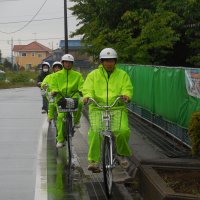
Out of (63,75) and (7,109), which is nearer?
(63,75)

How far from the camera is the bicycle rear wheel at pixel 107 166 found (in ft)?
23.5

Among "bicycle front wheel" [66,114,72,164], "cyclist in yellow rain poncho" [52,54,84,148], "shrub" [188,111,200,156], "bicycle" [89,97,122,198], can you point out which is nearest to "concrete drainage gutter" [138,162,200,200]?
"bicycle" [89,97,122,198]

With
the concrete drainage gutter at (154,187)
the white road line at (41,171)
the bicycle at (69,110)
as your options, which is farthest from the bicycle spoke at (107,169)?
the bicycle at (69,110)

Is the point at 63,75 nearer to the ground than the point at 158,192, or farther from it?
farther from it

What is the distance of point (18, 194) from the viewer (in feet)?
25.1

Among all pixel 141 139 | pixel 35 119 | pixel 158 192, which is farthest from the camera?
pixel 35 119

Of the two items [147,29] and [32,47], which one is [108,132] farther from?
[32,47]

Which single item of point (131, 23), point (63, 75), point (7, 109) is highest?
point (131, 23)

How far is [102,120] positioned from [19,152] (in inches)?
166

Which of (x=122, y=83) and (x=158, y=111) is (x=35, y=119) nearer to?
(x=158, y=111)

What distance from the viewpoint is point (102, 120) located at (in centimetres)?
741

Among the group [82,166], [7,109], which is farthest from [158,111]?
[7,109]

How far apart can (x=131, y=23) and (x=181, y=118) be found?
1334 cm

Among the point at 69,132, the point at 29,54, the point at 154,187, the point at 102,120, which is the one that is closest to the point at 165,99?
the point at 69,132
